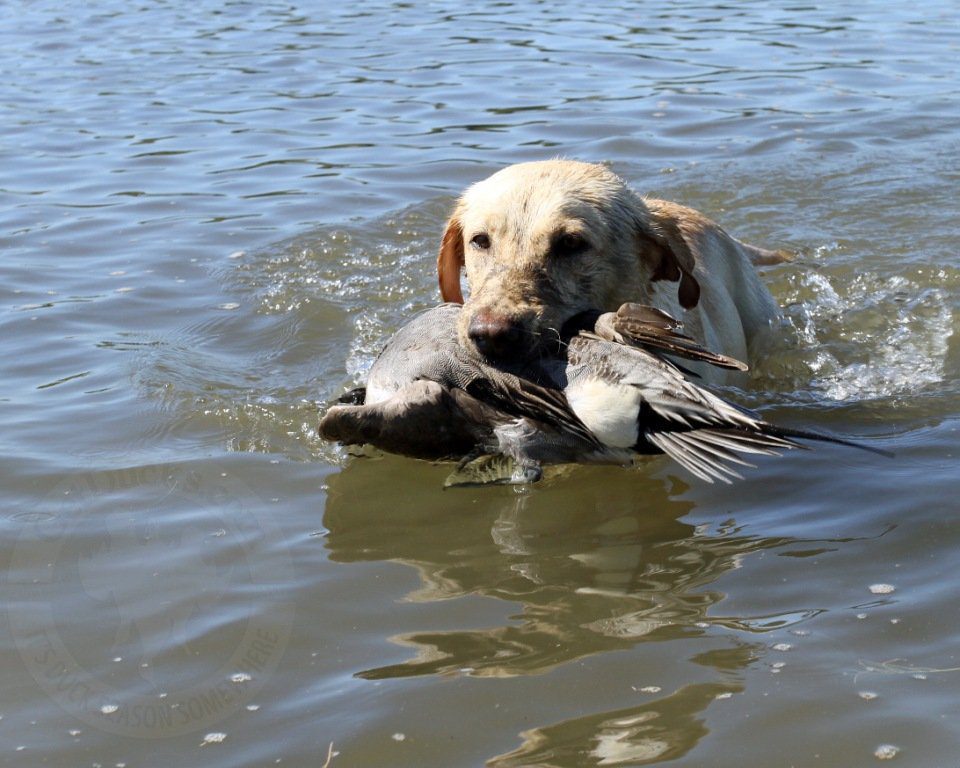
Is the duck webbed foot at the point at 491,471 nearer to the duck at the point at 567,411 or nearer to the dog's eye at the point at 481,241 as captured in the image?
the duck at the point at 567,411

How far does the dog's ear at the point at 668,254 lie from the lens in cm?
524

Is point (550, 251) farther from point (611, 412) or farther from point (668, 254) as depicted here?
point (611, 412)

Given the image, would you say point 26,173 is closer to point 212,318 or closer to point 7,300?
point 7,300

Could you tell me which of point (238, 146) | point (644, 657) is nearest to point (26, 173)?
point (238, 146)

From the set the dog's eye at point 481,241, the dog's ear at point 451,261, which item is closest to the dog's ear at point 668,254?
the dog's eye at point 481,241

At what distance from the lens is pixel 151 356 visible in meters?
6.26

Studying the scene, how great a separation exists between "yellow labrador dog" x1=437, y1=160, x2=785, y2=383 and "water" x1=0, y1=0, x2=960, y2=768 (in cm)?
67

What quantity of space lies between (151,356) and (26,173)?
163 inches

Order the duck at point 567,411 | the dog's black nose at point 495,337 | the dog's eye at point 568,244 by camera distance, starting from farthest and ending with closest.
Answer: the dog's eye at point 568,244
the dog's black nose at point 495,337
the duck at point 567,411

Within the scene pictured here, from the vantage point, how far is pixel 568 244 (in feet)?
16.0

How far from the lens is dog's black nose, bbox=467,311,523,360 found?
428cm

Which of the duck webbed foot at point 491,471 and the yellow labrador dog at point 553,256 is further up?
the yellow labrador dog at point 553,256

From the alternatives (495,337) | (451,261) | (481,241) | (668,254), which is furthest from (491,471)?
(451,261)

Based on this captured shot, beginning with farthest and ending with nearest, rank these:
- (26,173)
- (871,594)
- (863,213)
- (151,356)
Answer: (26,173)
(863,213)
(151,356)
(871,594)
